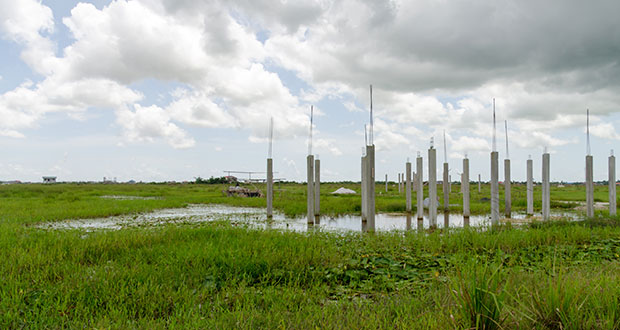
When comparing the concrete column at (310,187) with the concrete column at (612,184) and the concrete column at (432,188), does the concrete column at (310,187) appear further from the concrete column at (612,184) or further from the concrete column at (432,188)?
the concrete column at (612,184)

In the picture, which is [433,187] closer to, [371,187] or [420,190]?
[420,190]

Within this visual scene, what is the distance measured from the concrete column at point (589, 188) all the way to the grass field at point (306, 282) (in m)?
5.87

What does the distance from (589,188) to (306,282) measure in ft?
41.7

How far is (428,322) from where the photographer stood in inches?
123

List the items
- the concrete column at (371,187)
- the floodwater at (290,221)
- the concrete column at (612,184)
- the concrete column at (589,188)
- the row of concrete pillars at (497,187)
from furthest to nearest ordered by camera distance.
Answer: the concrete column at (612,184) < the concrete column at (589,188) < the row of concrete pillars at (497,187) < the floodwater at (290,221) < the concrete column at (371,187)

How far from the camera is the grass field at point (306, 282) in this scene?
9.93 feet

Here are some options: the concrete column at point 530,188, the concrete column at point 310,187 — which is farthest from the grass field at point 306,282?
the concrete column at point 530,188

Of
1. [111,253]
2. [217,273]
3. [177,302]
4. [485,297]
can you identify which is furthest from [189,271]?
[485,297]

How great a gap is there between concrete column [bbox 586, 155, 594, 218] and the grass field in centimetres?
587

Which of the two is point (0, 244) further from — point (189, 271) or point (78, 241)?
point (189, 271)

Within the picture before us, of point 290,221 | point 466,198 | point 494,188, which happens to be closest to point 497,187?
point 494,188

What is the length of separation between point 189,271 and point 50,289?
1513 mm

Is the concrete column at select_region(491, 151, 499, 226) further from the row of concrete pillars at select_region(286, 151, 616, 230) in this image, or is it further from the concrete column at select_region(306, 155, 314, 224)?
the concrete column at select_region(306, 155, 314, 224)

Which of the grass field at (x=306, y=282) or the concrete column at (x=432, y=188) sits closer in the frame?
the grass field at (x=306, y=282)
